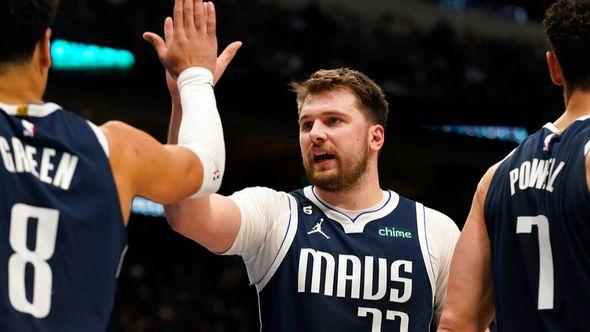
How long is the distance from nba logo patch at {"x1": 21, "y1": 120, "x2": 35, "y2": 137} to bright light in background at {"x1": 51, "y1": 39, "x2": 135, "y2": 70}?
1342 cm

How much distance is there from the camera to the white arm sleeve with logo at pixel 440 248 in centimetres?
522

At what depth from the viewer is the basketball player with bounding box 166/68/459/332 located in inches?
192

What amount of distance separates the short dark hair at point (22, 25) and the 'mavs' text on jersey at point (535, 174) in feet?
6.62

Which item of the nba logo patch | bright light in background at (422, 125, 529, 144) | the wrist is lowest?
the nba logo patch

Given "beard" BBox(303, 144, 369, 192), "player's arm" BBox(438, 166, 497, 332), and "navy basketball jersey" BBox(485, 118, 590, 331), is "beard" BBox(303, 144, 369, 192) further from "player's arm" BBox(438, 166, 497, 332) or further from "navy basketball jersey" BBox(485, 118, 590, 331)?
"navy basketball jersey" BBox(485, 118, 590, 331)

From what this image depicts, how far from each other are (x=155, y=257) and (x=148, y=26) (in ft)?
19.6

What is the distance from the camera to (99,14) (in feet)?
54.0

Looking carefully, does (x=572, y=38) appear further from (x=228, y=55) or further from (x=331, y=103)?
(x=331, y=103)

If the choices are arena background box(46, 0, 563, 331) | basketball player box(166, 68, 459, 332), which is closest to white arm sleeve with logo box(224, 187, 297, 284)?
basketball player box(166, 68, 459, 332)

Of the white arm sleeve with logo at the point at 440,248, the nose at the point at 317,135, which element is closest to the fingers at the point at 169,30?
the nose at the point at 317,135

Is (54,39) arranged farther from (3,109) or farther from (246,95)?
(3,109)

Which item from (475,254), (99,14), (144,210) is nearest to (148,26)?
(99,14)

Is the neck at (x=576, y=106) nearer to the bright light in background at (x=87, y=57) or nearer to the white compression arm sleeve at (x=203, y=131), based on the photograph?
the white compression arm sleeve at (x=203, y=131)

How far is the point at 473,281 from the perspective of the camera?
4000 mm
